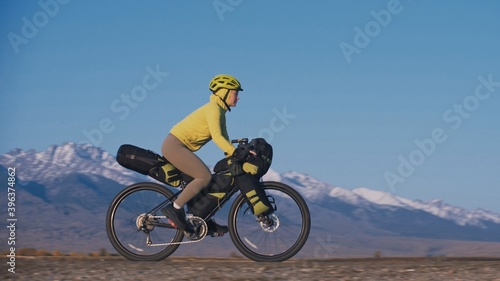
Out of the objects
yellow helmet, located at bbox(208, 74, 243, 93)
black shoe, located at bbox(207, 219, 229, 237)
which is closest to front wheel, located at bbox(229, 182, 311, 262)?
black shoe, located at bbox(207, 219, 229, 237)

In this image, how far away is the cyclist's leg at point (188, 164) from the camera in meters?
11.9

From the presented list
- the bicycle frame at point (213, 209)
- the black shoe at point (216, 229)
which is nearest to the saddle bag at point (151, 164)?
the bicycle frame at point (213, 209)

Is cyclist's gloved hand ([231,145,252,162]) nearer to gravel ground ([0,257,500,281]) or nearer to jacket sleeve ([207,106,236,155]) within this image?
jacket sleeve ([207,106,236,155])

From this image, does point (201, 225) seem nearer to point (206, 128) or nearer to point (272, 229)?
point (272, 229)

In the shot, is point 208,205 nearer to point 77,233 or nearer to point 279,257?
point 279,257

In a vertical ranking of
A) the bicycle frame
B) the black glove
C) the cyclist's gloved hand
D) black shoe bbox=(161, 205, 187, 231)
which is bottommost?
black shoe bbox=(161, 205, 187, 231)

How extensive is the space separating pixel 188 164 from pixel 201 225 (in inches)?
35.1

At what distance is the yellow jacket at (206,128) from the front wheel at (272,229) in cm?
90

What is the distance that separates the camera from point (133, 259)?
488 inches

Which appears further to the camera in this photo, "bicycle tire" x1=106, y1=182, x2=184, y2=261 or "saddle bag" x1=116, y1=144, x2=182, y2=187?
"bicycle tire" x1=106, y1=182, x2=184, y2=261

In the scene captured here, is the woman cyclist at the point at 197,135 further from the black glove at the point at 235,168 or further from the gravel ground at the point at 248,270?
the gravel ground at the point at 248,270

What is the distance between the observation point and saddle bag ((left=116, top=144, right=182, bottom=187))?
12180mm

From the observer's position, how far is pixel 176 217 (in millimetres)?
12102

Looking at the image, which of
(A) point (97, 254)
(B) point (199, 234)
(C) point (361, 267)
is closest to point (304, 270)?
(C) point (361, 267)
